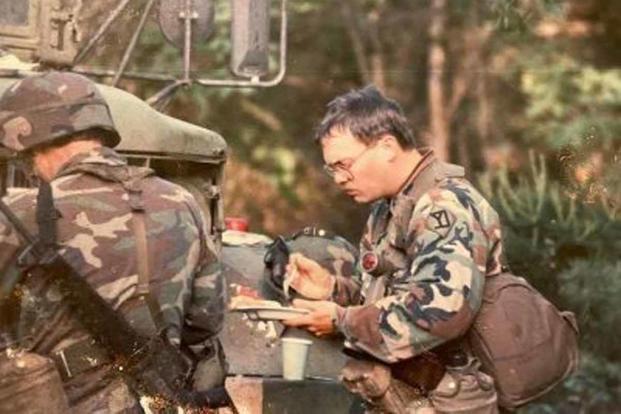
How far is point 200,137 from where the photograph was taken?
8.84 meters

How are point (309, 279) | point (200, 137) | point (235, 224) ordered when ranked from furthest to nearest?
point (235, 224), point (200, 137), point (309, 279)

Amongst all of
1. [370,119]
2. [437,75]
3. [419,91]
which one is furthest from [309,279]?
[419,91]

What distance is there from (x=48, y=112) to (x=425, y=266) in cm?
121

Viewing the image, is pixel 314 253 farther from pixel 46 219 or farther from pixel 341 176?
pixel 46 219

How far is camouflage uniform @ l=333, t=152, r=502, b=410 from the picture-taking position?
22.3ft

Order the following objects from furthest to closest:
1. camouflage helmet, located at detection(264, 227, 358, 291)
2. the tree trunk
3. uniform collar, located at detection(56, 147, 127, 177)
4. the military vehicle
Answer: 1. the tree trunk
2. camouflage helmet, located at detection(264, 227, 358, 291)
3. the military vehicle
4. uniform collar, located at detection(56, 147, 127, 177)

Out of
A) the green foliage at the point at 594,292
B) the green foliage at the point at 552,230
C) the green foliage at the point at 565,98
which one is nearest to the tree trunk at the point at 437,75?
the green foliage at the point at 565,98

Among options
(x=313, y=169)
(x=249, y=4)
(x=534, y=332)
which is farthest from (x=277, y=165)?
(x=534, y=332)

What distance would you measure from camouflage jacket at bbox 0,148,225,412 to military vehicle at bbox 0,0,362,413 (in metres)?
0.78

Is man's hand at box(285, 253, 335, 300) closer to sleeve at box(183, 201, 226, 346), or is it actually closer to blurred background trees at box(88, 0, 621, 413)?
sleeve at box(183, 201, 226, 346)

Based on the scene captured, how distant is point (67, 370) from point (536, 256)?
622 cm

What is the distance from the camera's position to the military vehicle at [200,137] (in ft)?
27.2

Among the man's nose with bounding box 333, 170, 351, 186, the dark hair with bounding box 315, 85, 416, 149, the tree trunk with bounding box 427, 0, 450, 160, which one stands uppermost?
the dark hair with bounding box 315, 85, 416, 149

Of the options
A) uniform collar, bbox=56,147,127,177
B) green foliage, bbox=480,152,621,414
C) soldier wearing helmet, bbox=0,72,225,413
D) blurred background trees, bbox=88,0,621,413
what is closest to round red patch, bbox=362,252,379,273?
soldier wearing helmet, bbox=0,72,225,413
